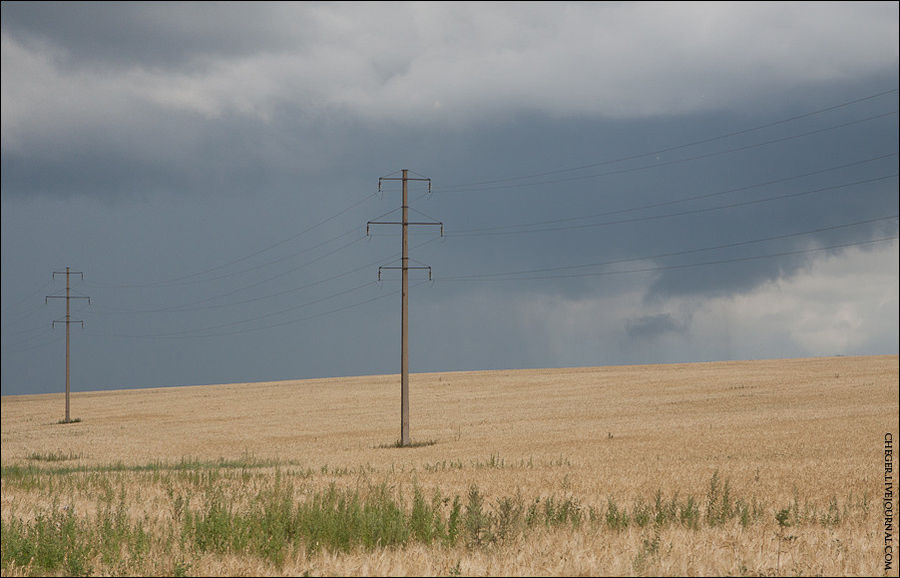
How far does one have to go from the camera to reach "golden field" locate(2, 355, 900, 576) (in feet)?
32.5

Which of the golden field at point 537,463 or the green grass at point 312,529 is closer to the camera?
the golden field at point 537,463

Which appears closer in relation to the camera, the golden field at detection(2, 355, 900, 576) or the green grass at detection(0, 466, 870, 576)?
the golden field at detection(2, 355, 900, 576)

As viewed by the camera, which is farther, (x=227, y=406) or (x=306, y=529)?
(x=227, y=406)

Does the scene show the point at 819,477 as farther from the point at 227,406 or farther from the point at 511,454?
the point at 227,406

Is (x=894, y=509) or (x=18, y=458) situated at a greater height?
(x=894, y=509)

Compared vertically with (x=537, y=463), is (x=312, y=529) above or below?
above

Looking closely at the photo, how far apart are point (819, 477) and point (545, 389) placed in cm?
5797

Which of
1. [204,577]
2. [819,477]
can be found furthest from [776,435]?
[204,577]

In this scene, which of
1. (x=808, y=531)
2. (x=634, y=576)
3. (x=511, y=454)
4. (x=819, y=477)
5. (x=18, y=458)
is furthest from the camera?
(x=18, y=458)

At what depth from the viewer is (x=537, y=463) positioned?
27422 millimetres

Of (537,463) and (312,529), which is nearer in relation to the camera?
(312,529)

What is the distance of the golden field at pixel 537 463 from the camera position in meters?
9.90

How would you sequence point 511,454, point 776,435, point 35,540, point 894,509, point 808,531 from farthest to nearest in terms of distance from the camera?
point 776,435 < point 511,454 < point 894,509 < point 808,531 < point 35,540

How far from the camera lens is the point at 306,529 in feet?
38.4
